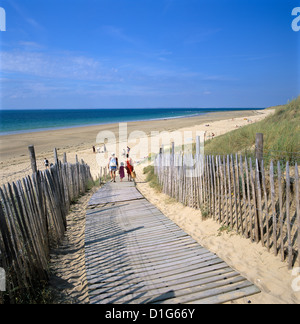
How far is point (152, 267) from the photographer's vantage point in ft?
12.2

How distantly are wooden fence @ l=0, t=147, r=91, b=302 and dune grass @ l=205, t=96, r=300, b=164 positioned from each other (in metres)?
4.02

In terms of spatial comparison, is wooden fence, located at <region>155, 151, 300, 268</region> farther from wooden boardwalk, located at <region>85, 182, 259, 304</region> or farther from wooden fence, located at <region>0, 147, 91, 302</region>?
wooden fence, located at <region>0, 147, 91, 302</region>

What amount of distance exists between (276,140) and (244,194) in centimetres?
291

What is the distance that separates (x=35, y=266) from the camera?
11.5 feet

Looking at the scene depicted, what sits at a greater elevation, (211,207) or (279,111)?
(279,111)

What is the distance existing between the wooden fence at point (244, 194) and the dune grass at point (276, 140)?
17.8 inches

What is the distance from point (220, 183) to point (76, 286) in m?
3.05

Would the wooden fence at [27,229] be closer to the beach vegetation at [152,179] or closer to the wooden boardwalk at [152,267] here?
the wooden boardwalk at [152,267]

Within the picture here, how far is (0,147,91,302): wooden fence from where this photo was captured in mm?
2939

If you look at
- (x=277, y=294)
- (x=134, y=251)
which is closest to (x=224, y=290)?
(x=277, y=294)
